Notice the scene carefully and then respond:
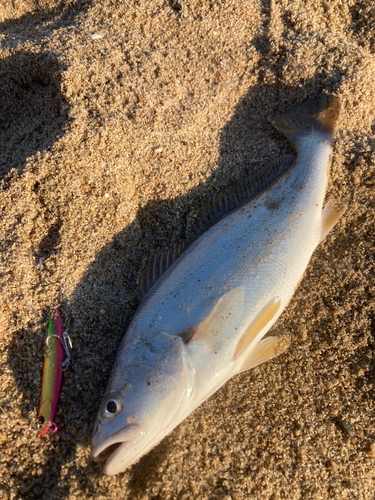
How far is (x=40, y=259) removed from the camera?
246cm

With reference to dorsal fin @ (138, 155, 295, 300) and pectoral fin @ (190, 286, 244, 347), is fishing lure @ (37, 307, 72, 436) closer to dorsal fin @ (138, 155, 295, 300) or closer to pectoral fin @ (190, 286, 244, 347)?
dorsal fin @ (138, 155, 295, 300)

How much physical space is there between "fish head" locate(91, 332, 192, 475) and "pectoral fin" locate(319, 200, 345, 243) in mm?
1491

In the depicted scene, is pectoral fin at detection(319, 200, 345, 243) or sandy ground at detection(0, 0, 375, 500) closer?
sandy ground at detection(0, 0, 375, 500)

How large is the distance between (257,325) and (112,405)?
3.50 feet

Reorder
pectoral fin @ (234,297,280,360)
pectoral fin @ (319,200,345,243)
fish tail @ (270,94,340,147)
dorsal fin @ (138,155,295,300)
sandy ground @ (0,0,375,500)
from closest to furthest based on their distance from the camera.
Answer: sandy ground @ (0,0,375,500) < pectoral fin @ (234,297,280,360) < dorsal fin @ (138,155,295,300) < pectoral fin @ (319,200,345,243) < fish tail @ (270,94,340,147)

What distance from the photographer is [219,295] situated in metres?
2.33

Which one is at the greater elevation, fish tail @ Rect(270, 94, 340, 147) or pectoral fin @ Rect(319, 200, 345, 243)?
fish tail @ Rect(270, 94, 340, 147)

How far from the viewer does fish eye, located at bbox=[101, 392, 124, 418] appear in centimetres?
196

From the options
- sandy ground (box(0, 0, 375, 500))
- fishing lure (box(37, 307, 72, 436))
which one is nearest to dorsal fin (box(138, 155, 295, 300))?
sandy ground (box(0, 0, 375, 500))

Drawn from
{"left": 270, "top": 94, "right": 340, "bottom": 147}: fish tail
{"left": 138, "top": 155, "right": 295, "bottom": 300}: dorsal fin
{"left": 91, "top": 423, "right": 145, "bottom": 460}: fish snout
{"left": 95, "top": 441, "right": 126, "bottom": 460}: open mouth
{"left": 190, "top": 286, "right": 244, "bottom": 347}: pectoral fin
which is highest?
{"left": 270, "top": 94, "right": 340, "bottom": 147}: fish tail

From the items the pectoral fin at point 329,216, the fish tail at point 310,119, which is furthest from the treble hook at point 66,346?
the fish tail at point 310,119

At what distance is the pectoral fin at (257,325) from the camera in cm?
227

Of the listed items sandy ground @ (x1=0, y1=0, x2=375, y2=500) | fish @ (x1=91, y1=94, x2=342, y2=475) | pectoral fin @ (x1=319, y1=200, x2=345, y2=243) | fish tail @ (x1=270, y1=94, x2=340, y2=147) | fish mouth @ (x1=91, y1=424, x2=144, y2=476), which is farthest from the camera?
fish tail @ (x1=270, y1=94, x2=340, y2=147)

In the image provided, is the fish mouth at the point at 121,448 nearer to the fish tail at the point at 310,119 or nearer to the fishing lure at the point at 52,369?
the fishing lure at the point at 52,369
